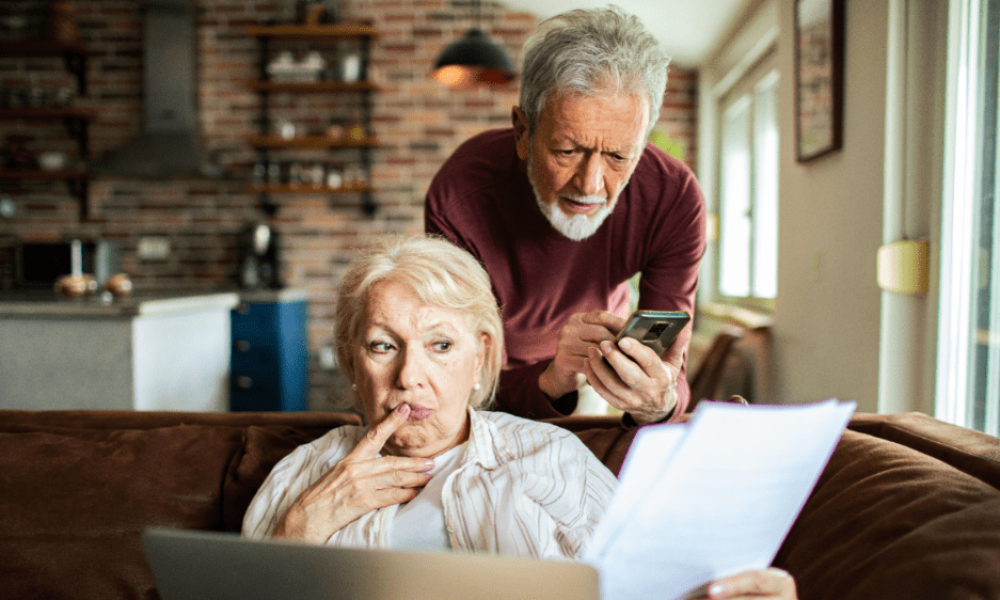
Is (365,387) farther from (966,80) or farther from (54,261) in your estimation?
(54,261)

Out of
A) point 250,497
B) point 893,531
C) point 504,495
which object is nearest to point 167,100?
point 250,497

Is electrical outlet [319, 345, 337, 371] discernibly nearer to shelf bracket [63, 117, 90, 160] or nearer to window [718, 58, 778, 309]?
shelf bracket [63, 117, 90, 160]

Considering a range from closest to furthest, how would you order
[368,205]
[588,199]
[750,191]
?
[588,199]
[750,191]
[368,205]

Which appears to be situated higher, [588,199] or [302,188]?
[302,188]

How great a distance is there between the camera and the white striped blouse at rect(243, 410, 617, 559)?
100 centimetres

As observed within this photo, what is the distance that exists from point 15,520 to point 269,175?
12.5 ft

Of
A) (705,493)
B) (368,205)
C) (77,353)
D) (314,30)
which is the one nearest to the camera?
(705,493)

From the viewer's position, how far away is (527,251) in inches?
63.4

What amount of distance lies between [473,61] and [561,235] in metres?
2.17

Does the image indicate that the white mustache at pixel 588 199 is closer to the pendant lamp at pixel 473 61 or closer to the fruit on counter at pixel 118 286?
the pendant lamp at pixel 473 61

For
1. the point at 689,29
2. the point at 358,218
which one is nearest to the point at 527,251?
the point at 689,29

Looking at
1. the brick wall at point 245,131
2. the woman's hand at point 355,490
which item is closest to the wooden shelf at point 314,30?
the brick wall at point 245,131

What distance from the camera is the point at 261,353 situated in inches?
170

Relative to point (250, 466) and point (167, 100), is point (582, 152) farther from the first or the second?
point (167, 100)
